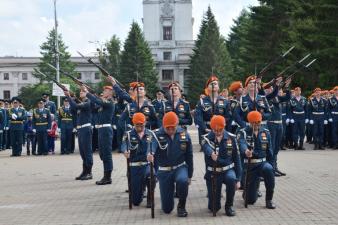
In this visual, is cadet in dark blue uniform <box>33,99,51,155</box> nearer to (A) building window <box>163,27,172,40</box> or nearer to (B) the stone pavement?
(B) the stone pavement

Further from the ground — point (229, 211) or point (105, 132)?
point (105, 132)

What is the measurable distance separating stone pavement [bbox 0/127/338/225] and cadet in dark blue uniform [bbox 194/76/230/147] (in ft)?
4.53

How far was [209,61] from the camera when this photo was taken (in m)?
78.9

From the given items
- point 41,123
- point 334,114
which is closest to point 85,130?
point 41,123

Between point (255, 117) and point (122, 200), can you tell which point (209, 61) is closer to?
point (122, 200)

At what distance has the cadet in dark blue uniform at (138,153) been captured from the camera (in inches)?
383

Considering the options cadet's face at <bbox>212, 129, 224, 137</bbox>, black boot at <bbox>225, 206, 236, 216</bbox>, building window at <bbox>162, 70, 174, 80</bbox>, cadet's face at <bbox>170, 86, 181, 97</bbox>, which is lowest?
black boot at <bbox>225, 206, 236, 216</bbox>

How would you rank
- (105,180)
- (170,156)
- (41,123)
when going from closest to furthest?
(170,156)
(105,180)
(41,123)

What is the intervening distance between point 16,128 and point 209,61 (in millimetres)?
59810

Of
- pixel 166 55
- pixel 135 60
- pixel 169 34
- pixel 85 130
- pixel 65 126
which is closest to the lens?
pixel 85 130

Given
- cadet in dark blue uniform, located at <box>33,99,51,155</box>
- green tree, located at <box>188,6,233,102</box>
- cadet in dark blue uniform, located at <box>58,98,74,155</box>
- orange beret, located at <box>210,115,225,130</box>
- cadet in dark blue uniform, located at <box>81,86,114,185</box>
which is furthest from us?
green tree, located at <box>188,6,233,102</box>

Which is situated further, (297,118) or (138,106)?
(297,118)

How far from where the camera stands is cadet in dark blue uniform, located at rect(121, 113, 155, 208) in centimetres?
973

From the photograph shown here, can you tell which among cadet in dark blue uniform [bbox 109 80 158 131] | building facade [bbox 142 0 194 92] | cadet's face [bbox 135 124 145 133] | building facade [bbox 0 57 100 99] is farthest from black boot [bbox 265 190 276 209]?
building facade [bbox 0 57 100 99]
